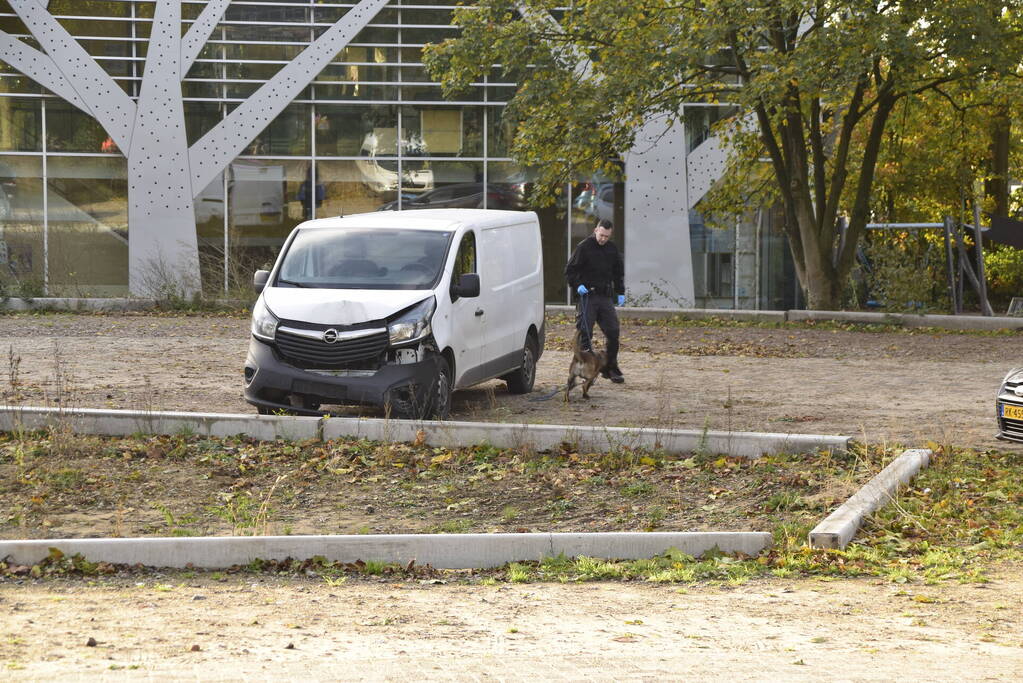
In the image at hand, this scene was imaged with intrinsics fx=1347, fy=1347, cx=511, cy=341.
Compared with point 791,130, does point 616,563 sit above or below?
below

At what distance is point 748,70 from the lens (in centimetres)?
2222

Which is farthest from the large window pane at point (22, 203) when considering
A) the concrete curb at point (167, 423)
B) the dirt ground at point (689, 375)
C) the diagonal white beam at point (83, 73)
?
the concrete curb at point (167, 423)

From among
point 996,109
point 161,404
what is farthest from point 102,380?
point 996,109

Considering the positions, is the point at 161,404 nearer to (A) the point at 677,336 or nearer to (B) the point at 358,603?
(B) the point at 358,603

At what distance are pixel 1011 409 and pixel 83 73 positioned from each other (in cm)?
2163

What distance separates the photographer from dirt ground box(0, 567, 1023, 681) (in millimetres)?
4891

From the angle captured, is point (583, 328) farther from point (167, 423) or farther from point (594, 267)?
point (167, 423)

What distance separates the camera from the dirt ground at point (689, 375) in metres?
11.7

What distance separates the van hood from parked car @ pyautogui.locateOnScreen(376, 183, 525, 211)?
16530mm

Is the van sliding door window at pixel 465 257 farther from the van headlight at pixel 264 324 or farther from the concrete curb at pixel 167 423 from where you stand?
the concrete curb at pixel 167 423

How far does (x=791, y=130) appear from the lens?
23516 mm

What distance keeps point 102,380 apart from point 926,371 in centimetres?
942

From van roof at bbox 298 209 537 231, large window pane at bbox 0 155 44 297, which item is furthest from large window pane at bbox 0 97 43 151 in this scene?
van roof at bbox 298 209 537 231

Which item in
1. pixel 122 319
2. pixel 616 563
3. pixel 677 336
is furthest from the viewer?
pixel 122 319
